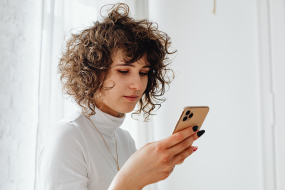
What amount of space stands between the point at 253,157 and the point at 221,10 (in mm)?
964

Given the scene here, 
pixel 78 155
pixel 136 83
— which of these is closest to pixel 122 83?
pixel 136 83

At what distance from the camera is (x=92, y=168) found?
0.77m

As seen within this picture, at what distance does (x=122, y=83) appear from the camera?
2.71 ft

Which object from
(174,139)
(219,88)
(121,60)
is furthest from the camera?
(219,88)

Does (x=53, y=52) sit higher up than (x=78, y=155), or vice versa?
(x=53, y=52)

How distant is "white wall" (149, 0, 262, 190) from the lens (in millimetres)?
1503

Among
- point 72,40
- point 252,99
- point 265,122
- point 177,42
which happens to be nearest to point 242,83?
point 252,99

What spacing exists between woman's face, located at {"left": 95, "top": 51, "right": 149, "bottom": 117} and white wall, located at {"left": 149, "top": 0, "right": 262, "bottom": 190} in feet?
2.99

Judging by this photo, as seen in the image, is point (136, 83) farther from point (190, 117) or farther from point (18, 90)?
point (18, 90)

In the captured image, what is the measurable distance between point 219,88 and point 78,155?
3.82 ft

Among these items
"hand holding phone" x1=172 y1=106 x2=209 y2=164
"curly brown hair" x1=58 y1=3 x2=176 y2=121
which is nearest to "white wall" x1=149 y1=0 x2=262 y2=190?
"curly brown hair" x1=58 y1=3 x2=176 y2=121

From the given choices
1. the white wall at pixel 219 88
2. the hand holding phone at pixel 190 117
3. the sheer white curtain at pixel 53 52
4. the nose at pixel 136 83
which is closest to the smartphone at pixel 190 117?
the hand holding phone at pixel 190 117

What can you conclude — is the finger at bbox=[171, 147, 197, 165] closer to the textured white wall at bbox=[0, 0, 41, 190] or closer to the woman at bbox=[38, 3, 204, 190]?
the woman at bbox=[38, 3, 204, 190]

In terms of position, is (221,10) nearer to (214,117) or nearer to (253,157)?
(214,117)
